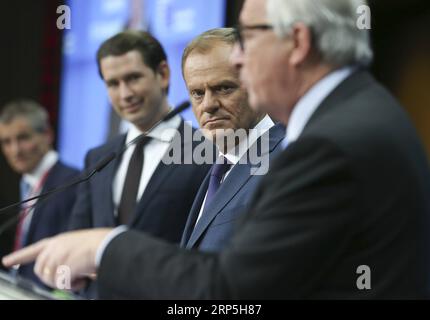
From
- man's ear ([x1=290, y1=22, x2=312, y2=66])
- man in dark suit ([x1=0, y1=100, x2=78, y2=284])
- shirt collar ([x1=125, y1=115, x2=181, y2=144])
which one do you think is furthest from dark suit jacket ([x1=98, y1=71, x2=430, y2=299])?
man in dark suit ([x1=0, y1=100, x2=78, y2=284])

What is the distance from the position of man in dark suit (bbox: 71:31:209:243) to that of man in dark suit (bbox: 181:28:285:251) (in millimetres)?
293

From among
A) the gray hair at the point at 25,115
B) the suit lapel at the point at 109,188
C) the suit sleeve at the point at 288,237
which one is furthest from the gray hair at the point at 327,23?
the gray hair at the point at 25,115

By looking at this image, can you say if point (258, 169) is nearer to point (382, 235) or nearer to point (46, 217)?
point (382, 235)

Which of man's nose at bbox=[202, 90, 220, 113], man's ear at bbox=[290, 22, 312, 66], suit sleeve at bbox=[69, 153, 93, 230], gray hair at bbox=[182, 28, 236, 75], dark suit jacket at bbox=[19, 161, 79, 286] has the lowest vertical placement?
dark suit jacket at bbox=[19, 161, 79, 286]

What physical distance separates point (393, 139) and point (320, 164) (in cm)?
13

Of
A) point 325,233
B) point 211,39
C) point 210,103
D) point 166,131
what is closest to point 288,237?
point 325,233

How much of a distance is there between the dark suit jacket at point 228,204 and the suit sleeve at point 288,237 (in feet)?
1.71

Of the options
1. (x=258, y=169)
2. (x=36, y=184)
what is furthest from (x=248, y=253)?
(x=36, y=184)

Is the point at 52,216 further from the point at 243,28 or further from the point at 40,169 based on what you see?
the point at 243,28

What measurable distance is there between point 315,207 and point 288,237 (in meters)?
0.06

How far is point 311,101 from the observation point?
4.00 ft

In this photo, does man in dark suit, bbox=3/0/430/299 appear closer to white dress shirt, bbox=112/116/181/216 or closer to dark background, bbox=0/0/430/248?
white dress shirt, bbox=112/116/181/216

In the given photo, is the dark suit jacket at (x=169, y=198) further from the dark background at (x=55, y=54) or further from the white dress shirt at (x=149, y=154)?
the dark background at (x=55, y=54)

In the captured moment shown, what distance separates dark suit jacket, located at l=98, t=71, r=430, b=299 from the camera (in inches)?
42.1
